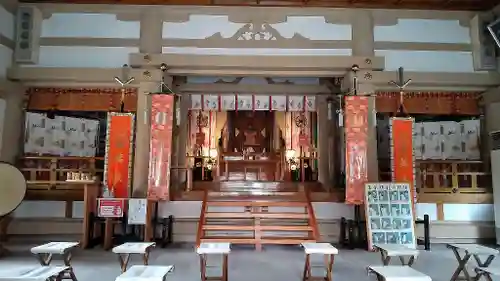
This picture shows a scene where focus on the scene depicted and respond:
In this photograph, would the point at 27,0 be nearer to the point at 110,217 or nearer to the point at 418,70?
the point at 110,217

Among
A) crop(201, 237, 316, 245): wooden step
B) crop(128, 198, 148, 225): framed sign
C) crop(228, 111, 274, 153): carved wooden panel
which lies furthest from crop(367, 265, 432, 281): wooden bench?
crop(228, 111, 274, 153): carved wooden panel

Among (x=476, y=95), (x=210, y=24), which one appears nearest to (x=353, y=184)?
(x=476, y=95)

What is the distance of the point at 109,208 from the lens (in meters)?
5.82

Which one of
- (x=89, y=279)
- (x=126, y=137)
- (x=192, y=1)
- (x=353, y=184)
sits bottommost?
(x=89, y=279)

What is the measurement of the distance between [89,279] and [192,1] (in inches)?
191

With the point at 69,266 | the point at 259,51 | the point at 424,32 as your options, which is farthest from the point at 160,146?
the point at 424,32

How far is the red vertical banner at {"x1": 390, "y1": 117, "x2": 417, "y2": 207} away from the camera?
632cm

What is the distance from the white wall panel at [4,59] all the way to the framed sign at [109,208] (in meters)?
2.88

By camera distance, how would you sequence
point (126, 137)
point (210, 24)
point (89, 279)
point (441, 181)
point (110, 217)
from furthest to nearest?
point (441, 181) → point (210, 24) → point (126, 137) → point (110, 217) → point (89, 279)

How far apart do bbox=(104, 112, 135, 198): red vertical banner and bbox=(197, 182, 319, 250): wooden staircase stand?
1391 millimetres

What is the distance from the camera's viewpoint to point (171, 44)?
680cm

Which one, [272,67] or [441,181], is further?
[441,181]

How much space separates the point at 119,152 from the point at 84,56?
1913 mm

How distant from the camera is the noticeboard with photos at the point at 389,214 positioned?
544 cm
